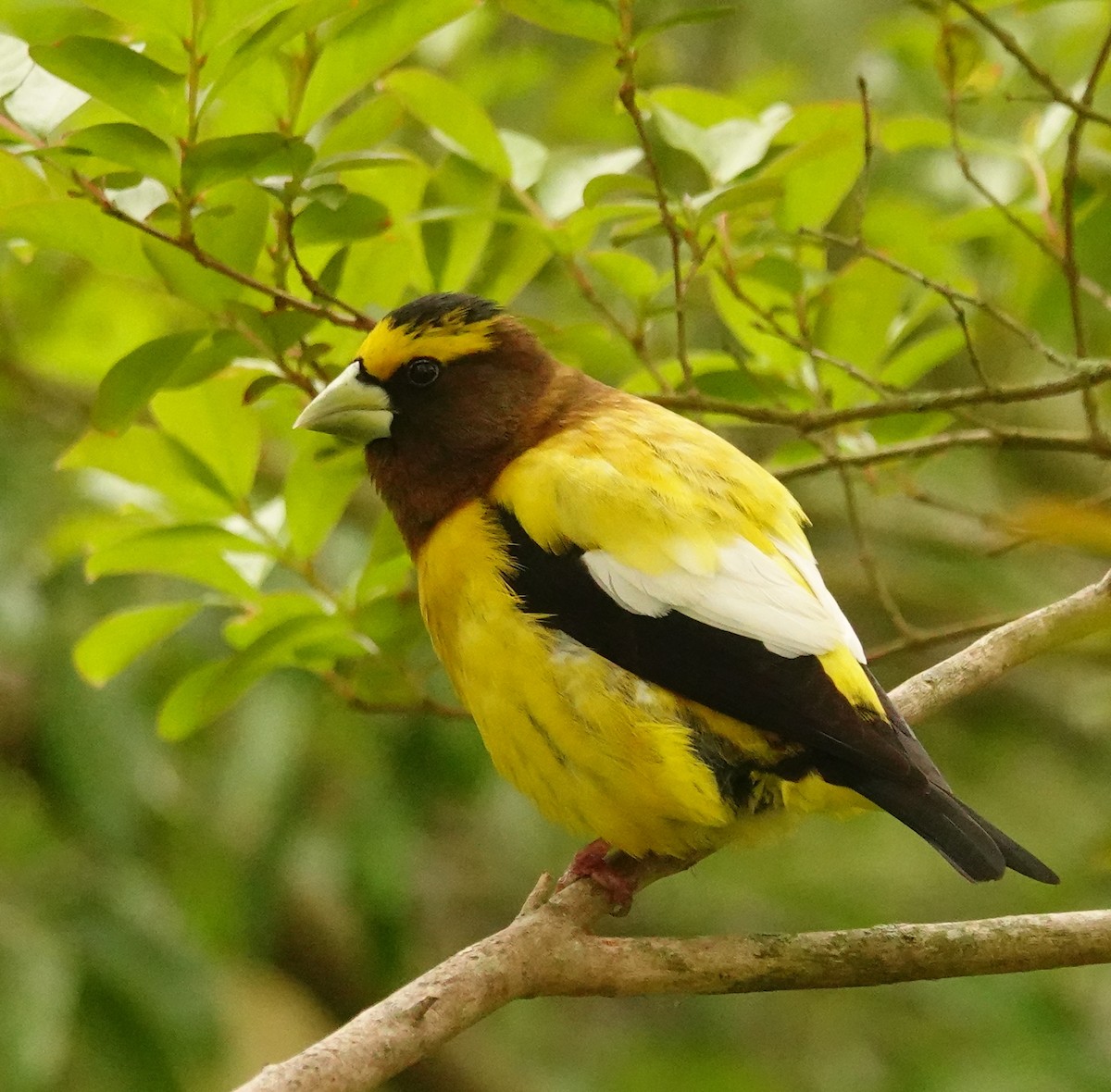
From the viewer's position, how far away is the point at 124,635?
305 cm

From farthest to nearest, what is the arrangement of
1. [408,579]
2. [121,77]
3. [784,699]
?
[408,579], [784,699], [121,77]

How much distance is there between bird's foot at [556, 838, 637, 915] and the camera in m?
2.77

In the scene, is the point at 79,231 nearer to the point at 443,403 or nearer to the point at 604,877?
the point at 443,403

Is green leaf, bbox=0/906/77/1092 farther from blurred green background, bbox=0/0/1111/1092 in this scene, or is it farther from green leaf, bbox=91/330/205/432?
green leaf, bbox=91/330/205/432

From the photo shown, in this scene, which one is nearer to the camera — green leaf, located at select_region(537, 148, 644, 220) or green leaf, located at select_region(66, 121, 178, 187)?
green leaf, located at select_region(66, 121, 178, 187)

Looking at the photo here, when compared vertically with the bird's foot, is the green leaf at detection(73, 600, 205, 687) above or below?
above

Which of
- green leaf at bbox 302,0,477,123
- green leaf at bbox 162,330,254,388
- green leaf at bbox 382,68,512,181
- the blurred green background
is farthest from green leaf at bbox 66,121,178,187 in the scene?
green leaf at bbox 382,68,512,181

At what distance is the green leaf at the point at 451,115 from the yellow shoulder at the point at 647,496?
56 cm

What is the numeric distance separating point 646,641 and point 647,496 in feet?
0.89

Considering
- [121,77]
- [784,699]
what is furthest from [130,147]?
[784,699]

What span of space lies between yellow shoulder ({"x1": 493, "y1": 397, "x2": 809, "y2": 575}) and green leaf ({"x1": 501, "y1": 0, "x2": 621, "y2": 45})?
72cm

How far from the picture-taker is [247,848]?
14.7 feet

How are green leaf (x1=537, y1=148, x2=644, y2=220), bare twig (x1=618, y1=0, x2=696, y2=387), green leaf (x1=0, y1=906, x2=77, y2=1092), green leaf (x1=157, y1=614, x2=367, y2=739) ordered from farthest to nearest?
green leaf (x1=0, y1=906, x2=77, y2=1092) → green leaf (x1=537, y1=148, x2=644, y2=220) → green leaf (x1=157, y1=614, x2=367, y2=739) → bare twig (x1=618, y1=0, x2=696, y2=387)

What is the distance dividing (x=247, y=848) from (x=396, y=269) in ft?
6.66
